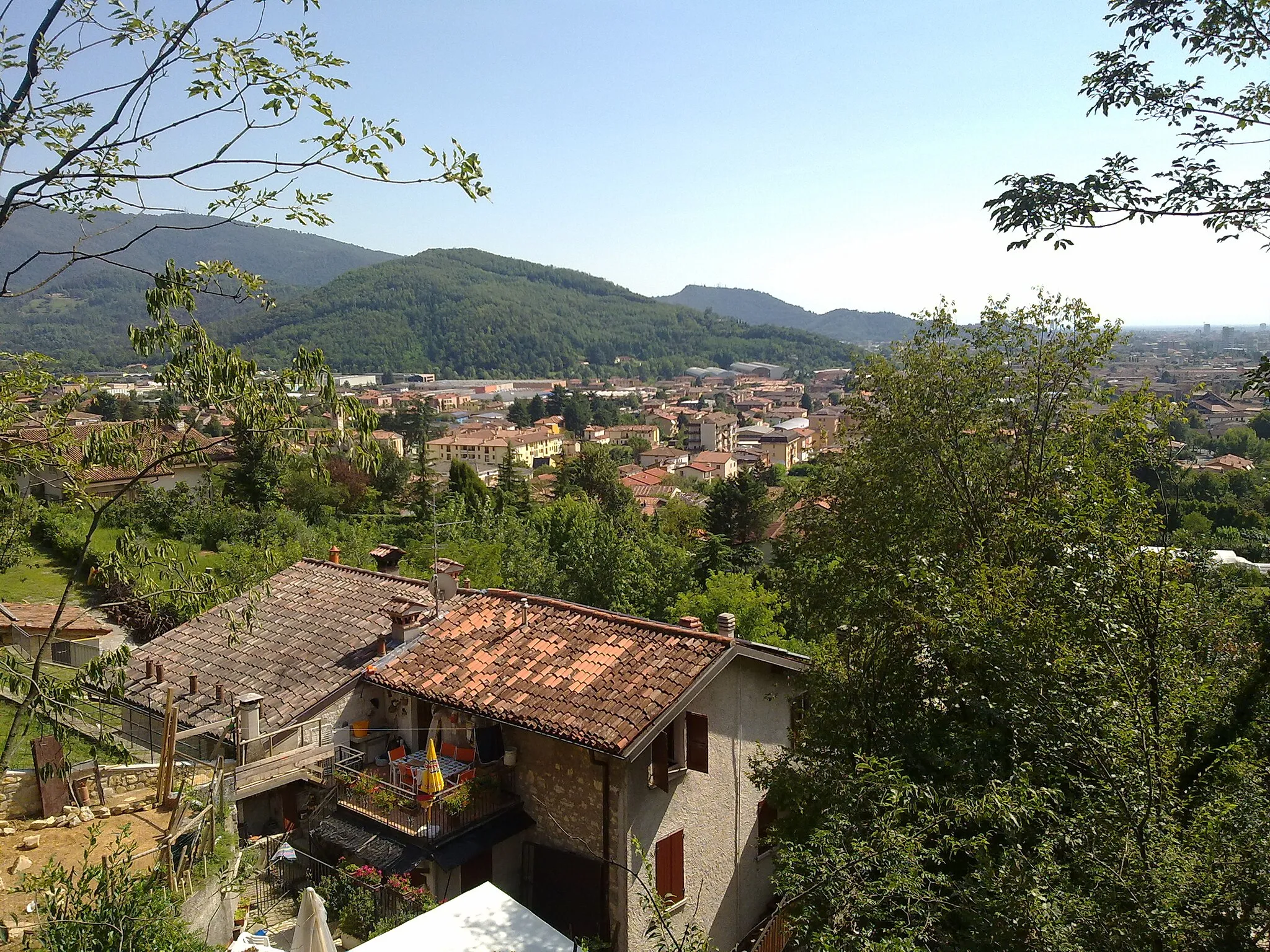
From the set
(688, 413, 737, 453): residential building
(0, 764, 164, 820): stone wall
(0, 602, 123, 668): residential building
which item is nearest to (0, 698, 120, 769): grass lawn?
(0, 602, 123, 668): residential building

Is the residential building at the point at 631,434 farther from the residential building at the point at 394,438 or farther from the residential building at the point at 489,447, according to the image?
the residential building at the point at 394,438

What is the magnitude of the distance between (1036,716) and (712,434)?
11027 cm

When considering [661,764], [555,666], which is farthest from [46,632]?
[661,764]

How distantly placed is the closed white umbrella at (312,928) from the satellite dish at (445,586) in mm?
6082

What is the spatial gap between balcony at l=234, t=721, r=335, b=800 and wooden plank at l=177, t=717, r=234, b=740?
1.83 ft

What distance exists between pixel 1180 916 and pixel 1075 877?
865mm

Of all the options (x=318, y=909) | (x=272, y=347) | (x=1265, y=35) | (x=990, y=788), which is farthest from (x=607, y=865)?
(x=272, y=347)

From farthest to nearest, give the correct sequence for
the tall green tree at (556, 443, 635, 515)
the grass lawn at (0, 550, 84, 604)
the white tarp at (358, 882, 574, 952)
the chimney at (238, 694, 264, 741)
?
the tall green tree at (556, 443, 635, 515) < the grass lawn at (0, 550, 84, 604) < the chimney at (238, 694, 264, 741) < the white tarp at (358, 882, 574, 952)

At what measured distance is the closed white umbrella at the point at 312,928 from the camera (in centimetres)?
706

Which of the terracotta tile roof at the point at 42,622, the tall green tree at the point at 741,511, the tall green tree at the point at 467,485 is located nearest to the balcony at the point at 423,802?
the terracotta tile roof at the point at 42,622

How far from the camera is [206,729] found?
11.1m

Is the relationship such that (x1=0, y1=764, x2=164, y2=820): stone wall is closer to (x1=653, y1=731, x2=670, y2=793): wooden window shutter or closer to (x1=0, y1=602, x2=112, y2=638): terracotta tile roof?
(x1=653, y1=731, x2=670, y2=793): wooden window shutter

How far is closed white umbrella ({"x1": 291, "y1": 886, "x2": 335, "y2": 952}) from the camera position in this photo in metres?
7.06

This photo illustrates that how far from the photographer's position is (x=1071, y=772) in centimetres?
615
